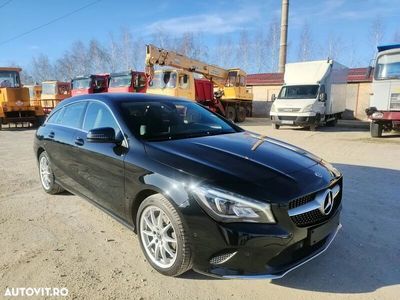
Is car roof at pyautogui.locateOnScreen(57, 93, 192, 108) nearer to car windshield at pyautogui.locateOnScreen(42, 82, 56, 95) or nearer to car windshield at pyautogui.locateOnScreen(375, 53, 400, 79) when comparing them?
car windshield at pyautogui.locateOnScreen(375, 53, 400, 79)

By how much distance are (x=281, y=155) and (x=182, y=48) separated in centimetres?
5190

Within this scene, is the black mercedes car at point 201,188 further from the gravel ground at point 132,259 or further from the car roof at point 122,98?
the gravel ground at point 132,259

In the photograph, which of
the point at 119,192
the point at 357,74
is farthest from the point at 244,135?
the point at 357,74

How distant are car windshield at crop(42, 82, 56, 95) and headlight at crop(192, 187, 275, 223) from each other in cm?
2333

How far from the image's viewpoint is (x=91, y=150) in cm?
378

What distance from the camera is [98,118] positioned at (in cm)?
392

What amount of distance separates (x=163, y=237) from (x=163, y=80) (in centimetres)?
1431

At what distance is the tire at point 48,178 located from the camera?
5077 millimetres

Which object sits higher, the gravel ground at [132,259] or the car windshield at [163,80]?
the car windshield at [163,80]

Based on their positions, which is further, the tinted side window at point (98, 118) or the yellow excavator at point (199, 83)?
the yellow excavator at point (199, 83)

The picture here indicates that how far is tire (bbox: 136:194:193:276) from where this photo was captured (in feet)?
8.87

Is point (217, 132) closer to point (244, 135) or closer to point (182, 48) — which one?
point (244, 135)

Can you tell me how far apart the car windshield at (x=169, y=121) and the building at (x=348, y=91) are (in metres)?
15.9

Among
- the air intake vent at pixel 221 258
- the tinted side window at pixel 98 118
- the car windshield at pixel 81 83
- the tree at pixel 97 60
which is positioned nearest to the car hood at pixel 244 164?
the air intake vent at pixel 221 258
